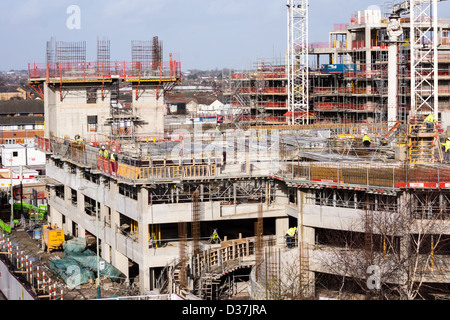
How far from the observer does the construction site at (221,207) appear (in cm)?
3584

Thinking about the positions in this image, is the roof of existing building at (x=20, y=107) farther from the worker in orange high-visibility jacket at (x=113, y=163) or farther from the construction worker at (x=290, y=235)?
the construction worker at (x=290, y=235)

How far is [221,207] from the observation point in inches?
1672

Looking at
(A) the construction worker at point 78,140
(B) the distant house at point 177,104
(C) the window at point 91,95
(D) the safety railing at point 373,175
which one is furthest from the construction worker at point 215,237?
(B) the distant house at point 177,104

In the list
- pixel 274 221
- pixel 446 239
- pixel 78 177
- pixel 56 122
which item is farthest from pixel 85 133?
pixel 446 239

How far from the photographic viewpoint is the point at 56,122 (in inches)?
2356

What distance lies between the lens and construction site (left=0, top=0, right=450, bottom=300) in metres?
35.8

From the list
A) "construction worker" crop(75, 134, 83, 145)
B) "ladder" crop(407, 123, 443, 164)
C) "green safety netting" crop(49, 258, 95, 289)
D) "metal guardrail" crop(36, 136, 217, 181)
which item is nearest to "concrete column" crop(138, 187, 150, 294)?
"metal guardrail" crop(36, 136, 217, 181)

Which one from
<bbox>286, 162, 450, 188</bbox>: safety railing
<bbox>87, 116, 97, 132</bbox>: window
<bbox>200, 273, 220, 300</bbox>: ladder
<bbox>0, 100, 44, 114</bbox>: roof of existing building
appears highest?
<bbox>0, 100, 44, 114</bbox>: roof of existing building

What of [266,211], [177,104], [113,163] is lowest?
[266,211]

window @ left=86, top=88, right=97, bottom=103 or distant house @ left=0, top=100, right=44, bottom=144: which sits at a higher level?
window @ left=86, top=88, right=97, bottom=103

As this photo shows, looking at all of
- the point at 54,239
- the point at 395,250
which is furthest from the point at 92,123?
the point at 395,250

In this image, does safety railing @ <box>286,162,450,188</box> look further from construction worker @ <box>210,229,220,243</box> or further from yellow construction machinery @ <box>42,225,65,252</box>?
yellow construction machinery @ <box>42,225,65,252</box>

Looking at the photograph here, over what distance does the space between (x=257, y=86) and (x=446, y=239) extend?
150ft

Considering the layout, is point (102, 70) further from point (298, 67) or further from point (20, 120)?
point (20, 120)
